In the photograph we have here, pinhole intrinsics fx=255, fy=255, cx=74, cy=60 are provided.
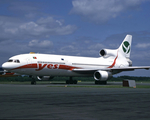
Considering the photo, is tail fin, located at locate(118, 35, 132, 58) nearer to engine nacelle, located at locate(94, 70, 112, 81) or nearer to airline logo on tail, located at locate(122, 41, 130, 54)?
airline logo on tail, located at locate(122, 41, 130, 54)

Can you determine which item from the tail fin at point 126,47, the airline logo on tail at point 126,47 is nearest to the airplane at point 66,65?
the tail fin at point 126,47

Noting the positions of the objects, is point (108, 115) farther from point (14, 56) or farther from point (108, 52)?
point (108, 52)

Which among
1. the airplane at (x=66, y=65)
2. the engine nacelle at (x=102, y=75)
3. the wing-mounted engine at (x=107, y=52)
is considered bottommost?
the engine nacelle at (x=102, y=75)

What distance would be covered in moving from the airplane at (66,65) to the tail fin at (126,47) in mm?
1140

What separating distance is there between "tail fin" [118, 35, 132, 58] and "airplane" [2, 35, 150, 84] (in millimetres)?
1140

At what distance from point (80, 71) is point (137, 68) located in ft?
32.1

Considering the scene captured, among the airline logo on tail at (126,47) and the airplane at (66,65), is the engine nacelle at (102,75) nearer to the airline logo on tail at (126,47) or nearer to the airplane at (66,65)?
→ the airplane at (66,65)

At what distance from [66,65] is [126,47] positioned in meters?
20.0

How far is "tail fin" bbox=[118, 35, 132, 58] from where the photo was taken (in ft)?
183

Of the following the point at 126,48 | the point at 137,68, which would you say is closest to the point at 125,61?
the point at 126,48

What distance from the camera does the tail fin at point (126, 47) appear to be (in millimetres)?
55803

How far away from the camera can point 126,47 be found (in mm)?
56781

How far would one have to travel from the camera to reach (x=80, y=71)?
144ft

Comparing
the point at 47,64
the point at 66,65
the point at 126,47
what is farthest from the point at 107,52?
the point at 47,64
